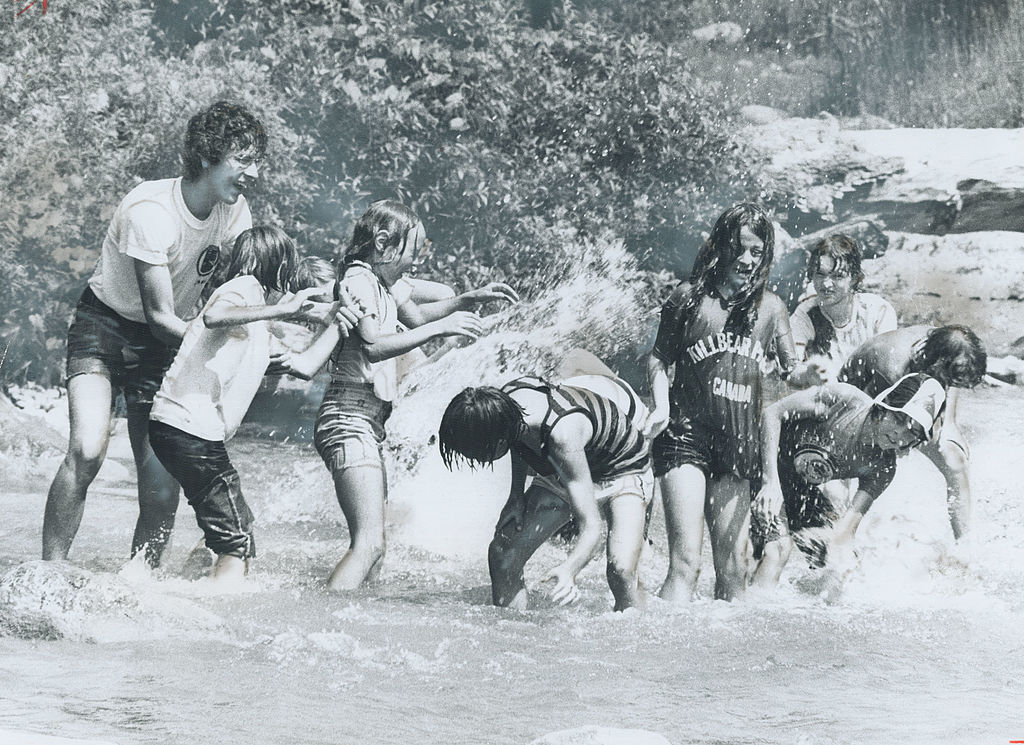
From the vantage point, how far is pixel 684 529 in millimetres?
4773

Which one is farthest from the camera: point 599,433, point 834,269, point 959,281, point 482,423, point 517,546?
point 959,281

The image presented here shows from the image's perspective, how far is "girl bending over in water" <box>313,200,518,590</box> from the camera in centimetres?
480

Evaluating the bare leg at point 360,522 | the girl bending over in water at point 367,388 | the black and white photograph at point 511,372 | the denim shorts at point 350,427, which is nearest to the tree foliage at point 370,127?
the black and white photograph at point 511,372

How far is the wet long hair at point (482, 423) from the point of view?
176 inches

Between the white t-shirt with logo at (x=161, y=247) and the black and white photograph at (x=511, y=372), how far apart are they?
0.02 meters

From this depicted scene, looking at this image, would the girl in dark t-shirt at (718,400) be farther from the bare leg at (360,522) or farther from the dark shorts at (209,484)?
the dark shorts at (209,484)

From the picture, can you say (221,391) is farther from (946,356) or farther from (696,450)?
(946,356)

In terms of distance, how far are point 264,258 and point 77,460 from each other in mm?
1049

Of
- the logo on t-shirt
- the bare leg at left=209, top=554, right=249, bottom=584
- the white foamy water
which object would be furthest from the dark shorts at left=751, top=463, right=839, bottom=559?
the logo on t-shirt

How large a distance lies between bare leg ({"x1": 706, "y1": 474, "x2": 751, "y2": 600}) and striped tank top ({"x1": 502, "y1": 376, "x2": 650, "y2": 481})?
0.33 meters

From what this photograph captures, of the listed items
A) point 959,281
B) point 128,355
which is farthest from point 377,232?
point 959,281

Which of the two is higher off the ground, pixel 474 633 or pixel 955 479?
pixel 955 479

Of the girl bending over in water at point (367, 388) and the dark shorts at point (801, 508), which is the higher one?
the girl bending over in water at point (367, 388)

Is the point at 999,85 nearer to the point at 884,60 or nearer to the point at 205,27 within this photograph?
the point at 884,60
